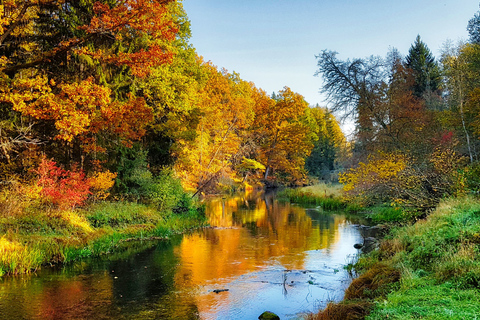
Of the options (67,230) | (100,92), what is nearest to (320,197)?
(100,92)

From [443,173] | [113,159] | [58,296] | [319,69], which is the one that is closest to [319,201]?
[319,69]

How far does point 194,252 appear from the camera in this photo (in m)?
13.9

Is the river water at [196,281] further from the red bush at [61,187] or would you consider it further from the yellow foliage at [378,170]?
the yellow foliage at [378,170]

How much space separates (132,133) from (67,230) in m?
6.60

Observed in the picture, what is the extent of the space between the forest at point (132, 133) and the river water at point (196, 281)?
142 cm

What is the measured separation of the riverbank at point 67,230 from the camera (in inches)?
428

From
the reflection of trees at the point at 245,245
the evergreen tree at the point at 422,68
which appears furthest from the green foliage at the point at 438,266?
the evergreen tree at the point at 422,68

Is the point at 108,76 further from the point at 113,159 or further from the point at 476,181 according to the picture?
the point at 476,181

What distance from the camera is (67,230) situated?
1332 centimetres

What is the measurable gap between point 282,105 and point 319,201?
2179 centimetres

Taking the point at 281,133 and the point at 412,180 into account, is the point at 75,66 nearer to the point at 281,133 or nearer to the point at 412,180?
the point at 412,180

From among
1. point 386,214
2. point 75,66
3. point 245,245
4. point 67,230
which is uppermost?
point 75,66

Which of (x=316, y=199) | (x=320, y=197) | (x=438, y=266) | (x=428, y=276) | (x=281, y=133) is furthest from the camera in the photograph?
(x=281, y=133)

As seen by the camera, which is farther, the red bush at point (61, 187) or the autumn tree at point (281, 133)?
the autumn tree at point (281, 133)
